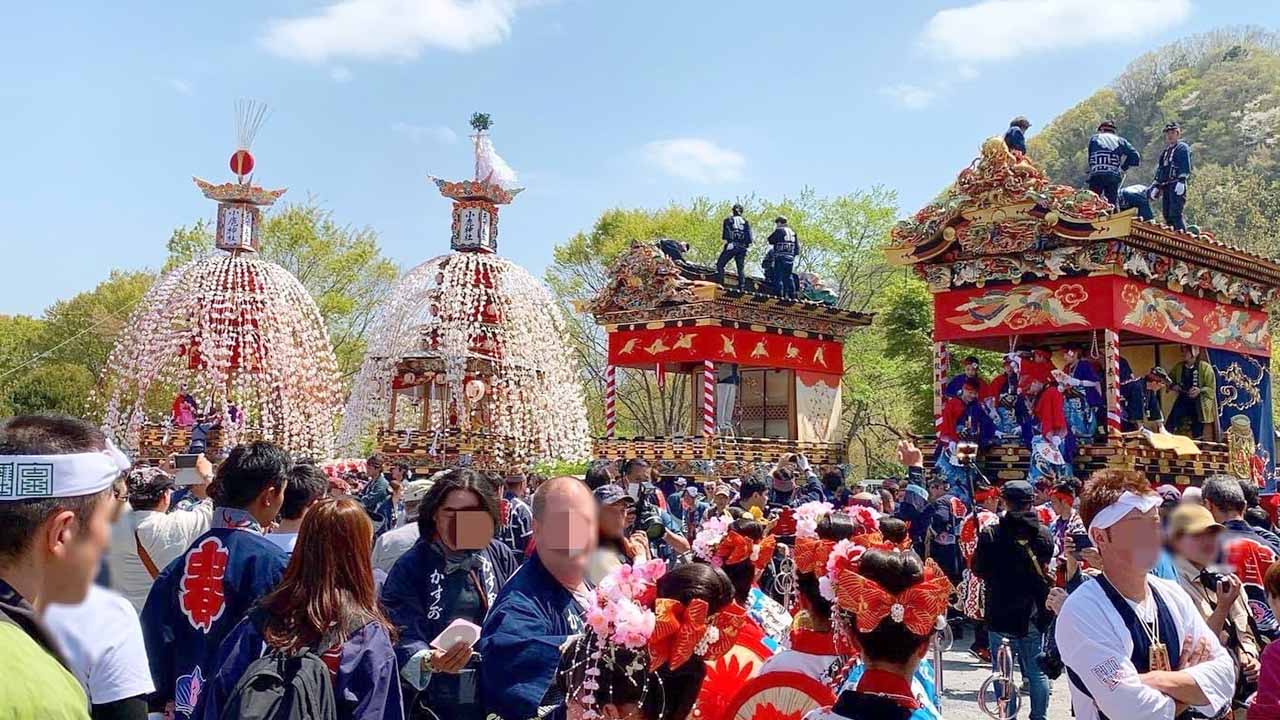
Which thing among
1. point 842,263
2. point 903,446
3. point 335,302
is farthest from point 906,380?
point 903,446

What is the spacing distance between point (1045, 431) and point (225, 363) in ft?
51.6

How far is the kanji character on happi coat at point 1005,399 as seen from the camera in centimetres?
1830

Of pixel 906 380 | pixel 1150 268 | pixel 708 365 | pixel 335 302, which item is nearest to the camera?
pixel 1150 268

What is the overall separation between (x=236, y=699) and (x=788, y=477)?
10.1m

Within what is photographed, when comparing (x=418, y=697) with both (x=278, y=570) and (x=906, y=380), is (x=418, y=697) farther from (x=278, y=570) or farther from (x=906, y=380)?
(x=906, y=380)

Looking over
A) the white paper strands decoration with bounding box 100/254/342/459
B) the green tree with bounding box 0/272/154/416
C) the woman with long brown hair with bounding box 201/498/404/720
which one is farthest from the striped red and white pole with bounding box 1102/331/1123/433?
the green tree with bounding box 0/272/154/416

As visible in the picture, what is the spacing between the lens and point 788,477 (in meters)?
12.5

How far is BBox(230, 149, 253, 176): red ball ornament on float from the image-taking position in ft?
87.5

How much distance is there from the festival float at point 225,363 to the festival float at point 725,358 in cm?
625

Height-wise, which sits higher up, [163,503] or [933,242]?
[933,242]

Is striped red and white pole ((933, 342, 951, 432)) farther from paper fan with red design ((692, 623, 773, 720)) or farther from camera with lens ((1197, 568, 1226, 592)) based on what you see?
paper fan with red design ((692, 623, 773, 720))

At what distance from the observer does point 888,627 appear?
2.78m

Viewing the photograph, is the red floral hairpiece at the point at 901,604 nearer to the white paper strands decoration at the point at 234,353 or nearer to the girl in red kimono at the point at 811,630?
the girl in red kimono at the point at 811,630

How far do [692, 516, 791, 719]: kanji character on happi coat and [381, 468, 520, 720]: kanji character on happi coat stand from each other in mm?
892
